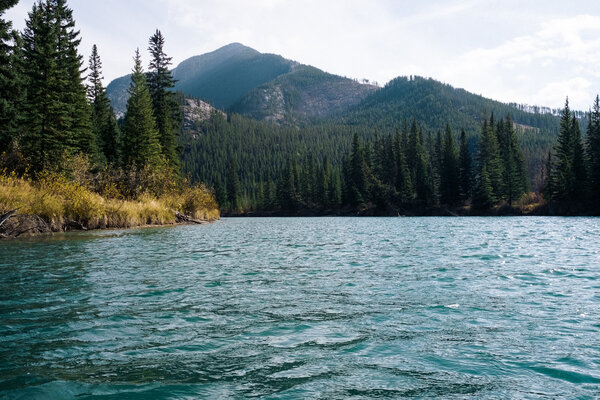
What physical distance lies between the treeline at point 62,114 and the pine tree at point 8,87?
0.22 ft

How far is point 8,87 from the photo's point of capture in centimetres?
3362

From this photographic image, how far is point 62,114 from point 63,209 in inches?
616

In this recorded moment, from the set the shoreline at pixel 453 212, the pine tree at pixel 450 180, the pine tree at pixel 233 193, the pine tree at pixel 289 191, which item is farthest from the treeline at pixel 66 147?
the pine tree at pixel 233 193

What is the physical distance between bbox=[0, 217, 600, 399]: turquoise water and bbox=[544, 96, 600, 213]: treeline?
217 feet

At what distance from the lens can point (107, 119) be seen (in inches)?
2682

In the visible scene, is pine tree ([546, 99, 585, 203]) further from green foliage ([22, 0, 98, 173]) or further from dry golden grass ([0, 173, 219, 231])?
green foliage ([22, 0, 98, 173])

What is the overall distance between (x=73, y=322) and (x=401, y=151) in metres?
103

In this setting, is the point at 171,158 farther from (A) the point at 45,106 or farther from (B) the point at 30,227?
(B) the point at 30,227

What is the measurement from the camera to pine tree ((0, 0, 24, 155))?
3050cm

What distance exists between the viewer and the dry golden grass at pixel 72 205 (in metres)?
25.8

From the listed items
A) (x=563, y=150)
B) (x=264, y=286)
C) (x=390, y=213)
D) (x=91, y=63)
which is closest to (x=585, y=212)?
(x=563, y=150)

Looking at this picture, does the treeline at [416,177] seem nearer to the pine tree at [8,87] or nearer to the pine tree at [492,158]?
the pine tree at [492,158]

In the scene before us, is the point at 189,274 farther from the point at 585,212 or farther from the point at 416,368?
the point at 585,212

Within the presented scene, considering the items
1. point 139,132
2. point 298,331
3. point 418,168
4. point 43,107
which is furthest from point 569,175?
point 298,331
